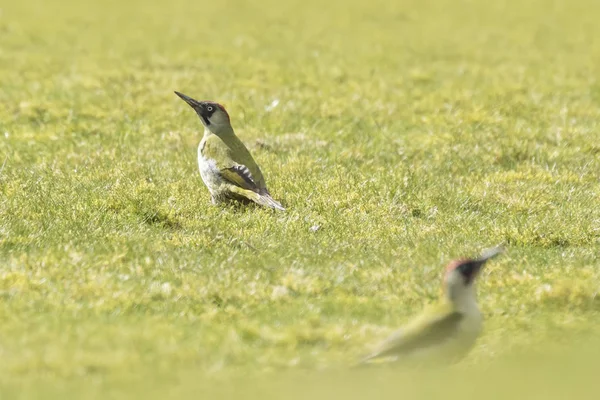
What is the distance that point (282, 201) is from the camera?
48.7 feet

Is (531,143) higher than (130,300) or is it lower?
higher

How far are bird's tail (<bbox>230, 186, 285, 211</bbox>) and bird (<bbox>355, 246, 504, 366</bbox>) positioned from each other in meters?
5.16

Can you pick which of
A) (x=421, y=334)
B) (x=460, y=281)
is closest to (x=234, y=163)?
(x=460, y=281)

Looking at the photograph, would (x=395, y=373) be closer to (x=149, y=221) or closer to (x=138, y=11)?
(x=149, y=221)

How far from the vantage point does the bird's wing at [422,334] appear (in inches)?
349

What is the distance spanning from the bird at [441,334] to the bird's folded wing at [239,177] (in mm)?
A: 5468

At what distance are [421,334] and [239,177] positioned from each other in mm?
5837

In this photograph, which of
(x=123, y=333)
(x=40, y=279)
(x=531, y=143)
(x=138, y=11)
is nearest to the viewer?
(x=123, y=333)

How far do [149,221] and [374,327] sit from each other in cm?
445

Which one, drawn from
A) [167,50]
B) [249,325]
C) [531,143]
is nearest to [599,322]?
[249,325]

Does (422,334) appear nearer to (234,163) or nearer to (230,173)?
(230,173)

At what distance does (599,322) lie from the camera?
1069 cm

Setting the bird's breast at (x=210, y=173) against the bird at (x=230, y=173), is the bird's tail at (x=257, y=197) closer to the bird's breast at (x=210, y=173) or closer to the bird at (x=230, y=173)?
the bird at (x=230, y=173)

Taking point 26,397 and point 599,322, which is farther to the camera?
point 599,322
